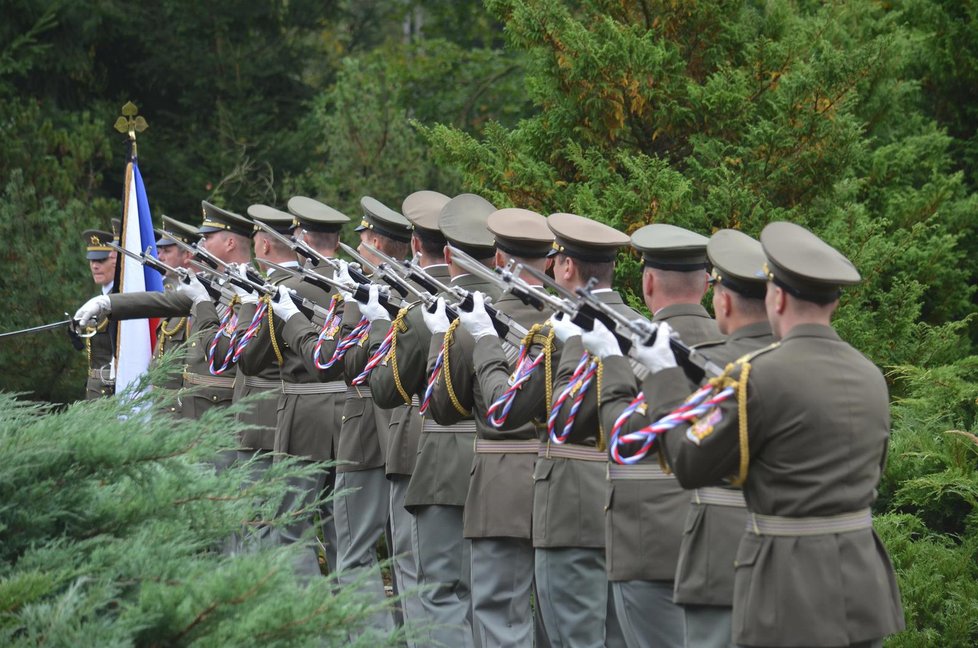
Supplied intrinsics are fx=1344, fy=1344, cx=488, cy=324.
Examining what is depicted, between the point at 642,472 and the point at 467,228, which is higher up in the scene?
the point at 467,228

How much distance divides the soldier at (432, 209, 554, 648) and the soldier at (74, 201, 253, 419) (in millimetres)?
3105

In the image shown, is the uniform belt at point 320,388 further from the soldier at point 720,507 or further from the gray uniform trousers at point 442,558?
the soldier at point 720,507

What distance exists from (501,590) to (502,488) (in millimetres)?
435

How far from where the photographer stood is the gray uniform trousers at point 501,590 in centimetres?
542

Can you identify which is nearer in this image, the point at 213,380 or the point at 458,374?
the point at 458,374

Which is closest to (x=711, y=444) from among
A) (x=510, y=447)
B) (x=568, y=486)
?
(x=568, y=486)

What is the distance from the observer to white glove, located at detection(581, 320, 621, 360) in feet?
14.3

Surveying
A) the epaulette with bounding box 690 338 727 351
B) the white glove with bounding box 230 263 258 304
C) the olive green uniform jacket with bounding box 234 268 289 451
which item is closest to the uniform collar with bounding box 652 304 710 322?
the epaulette with bounding box 690 338 727 351

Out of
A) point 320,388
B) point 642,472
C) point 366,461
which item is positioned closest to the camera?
point 642,472

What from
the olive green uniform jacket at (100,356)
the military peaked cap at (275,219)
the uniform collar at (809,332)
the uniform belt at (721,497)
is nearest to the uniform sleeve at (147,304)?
the military peaked cap at (275,219)

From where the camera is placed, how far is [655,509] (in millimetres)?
4637

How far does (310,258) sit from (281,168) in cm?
859

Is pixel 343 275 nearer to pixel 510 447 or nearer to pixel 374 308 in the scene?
pixel 374 308

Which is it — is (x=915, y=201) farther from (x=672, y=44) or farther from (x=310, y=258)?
(x=310, y=258)
